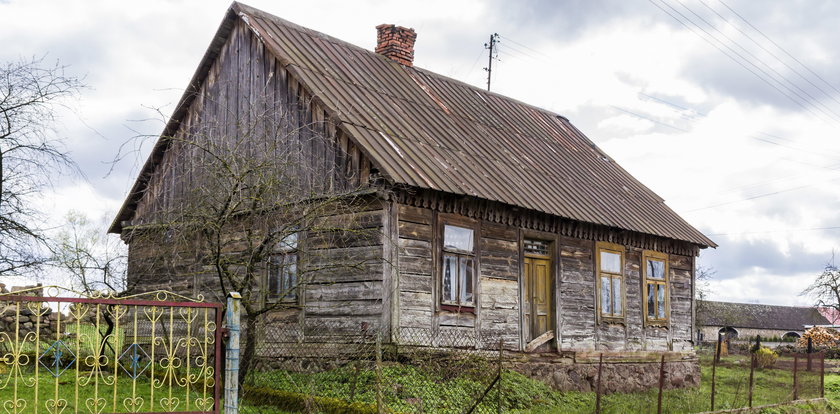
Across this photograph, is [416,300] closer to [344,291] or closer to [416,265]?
[416,265]

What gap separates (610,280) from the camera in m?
19.4

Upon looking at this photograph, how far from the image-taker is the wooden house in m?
14.4

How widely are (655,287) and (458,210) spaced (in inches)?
312

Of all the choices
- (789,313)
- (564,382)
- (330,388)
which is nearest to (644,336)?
(564,382)

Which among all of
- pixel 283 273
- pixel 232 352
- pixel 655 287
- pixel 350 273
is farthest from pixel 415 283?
pixel 655 287

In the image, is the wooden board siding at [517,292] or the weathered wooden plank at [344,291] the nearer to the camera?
the weathered wooden plank at [344,291]

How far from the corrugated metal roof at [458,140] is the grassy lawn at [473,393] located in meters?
3.21

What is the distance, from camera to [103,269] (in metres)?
16.0

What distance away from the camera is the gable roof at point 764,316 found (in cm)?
6506

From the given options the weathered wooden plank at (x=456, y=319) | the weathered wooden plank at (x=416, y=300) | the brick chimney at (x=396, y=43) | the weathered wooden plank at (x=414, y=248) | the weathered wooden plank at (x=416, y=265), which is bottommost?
the weathered wooden plank at (x=456, y=319)

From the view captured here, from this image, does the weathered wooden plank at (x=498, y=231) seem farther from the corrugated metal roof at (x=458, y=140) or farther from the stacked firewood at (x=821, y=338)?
the stacked firewood at (x=821, y=338)

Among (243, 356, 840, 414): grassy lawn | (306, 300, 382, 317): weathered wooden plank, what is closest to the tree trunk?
(243, 356, 840, 414): grassy lawn

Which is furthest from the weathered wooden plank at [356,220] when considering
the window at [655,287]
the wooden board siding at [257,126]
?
the window at [655,287]

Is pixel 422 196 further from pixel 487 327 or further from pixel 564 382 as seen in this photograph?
pixel 564 382
